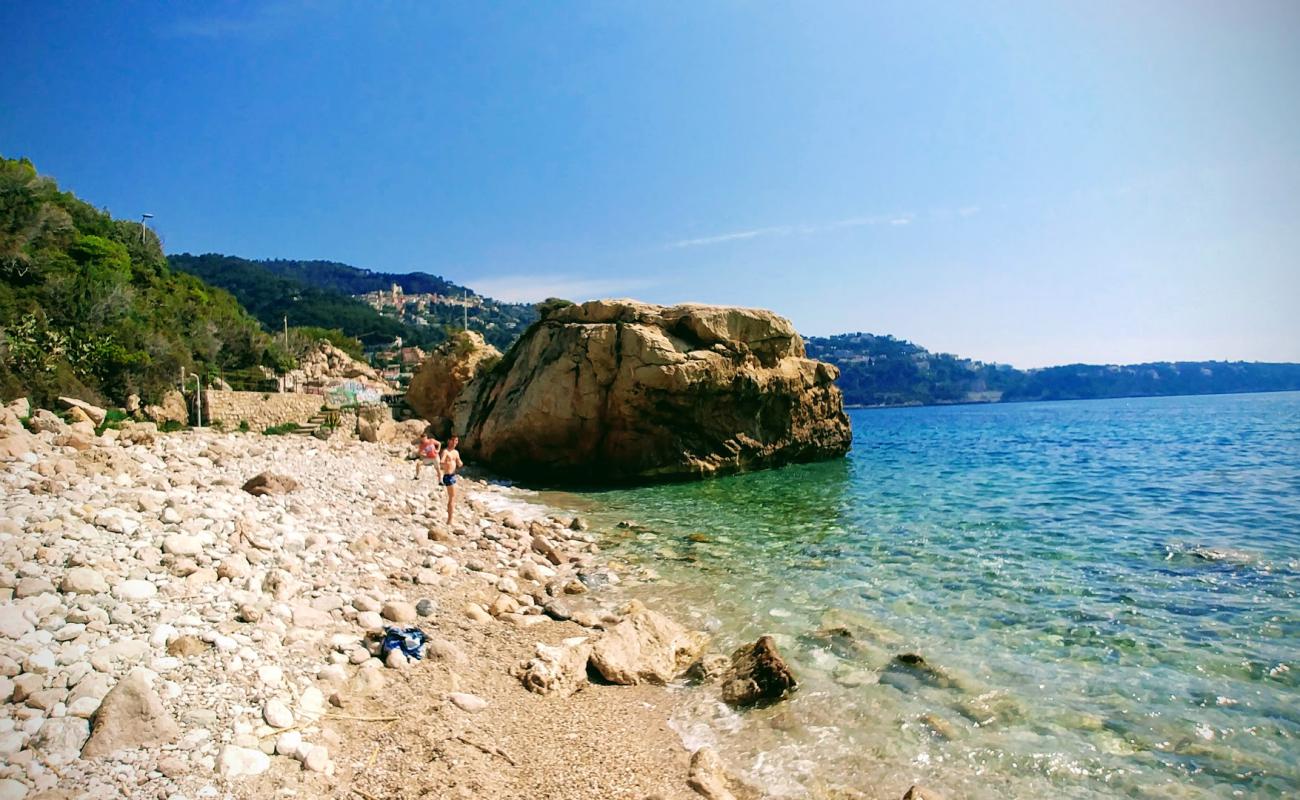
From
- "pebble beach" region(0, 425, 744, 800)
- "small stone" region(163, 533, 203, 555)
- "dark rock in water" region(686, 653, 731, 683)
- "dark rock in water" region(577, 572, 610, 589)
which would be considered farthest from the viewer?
"dark rock in water" region(577, 572, 610, 589)

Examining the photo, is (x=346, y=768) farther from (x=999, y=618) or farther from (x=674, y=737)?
(x=999, y=618)

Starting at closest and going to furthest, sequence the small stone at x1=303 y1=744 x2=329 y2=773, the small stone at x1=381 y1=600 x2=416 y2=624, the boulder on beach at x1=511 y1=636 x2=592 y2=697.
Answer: the small stone at x1=303 y1=744 x2=329 y2=773 → the boulder on beach at x1=511 y1=636 x2=592 y2=697 → the small stone at x1=381 y1=600 x2=416 y2=624

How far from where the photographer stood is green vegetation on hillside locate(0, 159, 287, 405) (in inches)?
805

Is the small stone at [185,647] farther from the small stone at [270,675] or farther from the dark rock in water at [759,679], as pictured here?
the dark rock in water at [759,679]

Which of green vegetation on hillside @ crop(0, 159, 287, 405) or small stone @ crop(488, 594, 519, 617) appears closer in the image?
small stone @ crop(488, 594, 519, 617)

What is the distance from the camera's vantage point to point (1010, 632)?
7047mm

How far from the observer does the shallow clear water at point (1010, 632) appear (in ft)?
15.4

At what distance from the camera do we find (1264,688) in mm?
5551

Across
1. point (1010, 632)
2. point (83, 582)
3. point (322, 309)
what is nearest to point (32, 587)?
point (83, 582)

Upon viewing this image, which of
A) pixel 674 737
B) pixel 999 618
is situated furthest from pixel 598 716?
pixel 999 618

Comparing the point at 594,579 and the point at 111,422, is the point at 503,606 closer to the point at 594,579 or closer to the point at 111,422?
the point at 594,579

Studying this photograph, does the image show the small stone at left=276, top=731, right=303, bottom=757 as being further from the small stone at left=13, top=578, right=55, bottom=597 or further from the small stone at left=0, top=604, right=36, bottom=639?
the small stone at left=13, top=578, right=55, bottom=597

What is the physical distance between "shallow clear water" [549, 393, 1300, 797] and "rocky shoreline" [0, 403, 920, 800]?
984mm

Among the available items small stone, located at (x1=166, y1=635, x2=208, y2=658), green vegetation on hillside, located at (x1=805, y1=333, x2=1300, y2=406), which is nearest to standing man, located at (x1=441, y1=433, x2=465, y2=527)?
small stone, located at (x1=166, y1=635, x2=208, y2=658)
